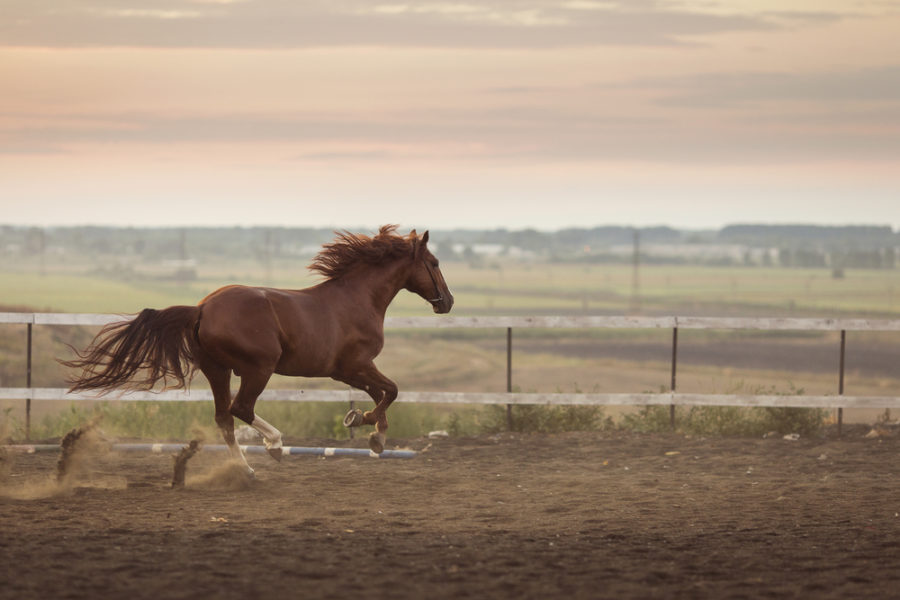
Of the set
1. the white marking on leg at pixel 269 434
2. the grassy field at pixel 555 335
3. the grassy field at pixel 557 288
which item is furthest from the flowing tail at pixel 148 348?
the grassy field at pixel 557 288

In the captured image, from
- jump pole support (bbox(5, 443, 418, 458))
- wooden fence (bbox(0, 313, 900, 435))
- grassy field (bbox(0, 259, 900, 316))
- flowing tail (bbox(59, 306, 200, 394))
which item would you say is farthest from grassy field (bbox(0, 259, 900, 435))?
flowing tail (bbox(59, 306, 200, 394))

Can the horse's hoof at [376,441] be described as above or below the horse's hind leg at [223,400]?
below

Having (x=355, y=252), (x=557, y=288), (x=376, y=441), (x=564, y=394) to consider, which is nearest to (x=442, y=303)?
(x=355, y=252)

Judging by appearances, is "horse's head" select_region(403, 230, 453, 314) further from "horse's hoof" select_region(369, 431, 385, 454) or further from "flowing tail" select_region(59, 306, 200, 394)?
"flowing tail" select_region(59, 306, 200, 394)

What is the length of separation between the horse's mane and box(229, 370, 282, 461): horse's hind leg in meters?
1.26

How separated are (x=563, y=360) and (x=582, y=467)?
3840 centimetres

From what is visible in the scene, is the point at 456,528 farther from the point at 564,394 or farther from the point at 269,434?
the point at 564,394

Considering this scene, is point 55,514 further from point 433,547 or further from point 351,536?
point 433,547

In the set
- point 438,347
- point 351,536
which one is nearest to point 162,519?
point 351,536

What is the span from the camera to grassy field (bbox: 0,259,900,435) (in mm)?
36562

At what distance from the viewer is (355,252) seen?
1018cm

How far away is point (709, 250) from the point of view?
15425cm

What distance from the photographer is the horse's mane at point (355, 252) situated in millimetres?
10125

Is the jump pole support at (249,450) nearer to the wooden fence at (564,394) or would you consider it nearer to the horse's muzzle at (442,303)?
the wooden fence at (564,394)
